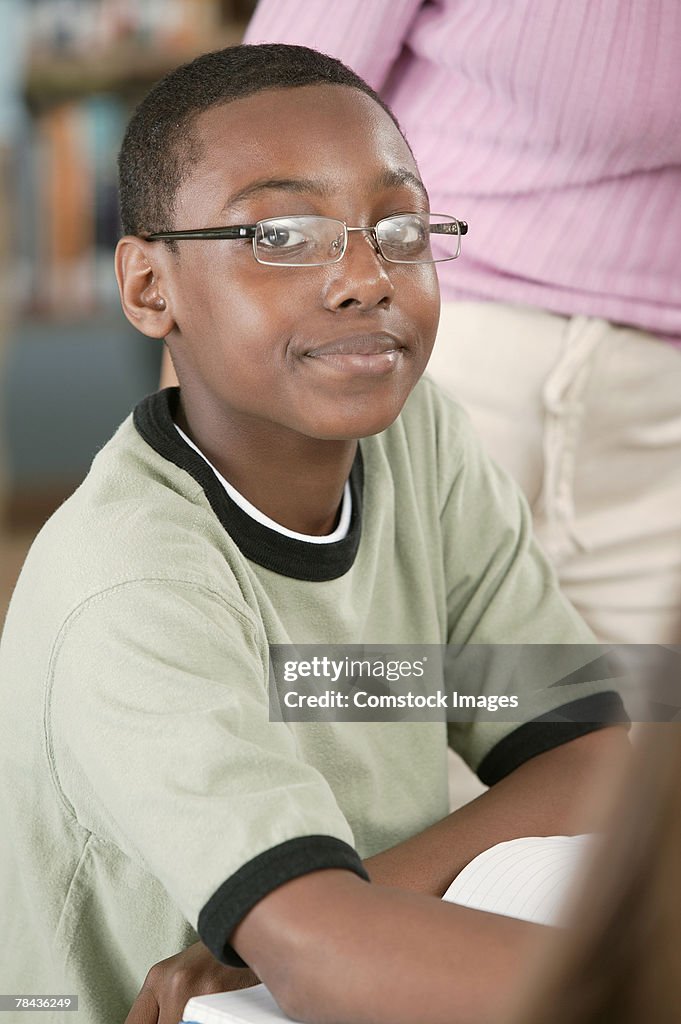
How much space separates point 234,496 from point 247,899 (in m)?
0.20

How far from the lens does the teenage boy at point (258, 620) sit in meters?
0.43

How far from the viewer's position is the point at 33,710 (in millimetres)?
538

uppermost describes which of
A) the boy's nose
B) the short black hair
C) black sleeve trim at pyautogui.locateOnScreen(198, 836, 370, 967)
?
the short black hair

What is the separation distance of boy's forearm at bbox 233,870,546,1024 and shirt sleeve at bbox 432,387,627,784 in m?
0.26

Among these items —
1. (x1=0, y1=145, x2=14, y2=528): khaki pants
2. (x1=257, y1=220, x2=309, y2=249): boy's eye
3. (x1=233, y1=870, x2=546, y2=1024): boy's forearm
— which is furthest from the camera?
(x1=0, y1=145, x2=14, y2=528): khaki pants

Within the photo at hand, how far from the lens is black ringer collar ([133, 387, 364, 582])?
0.57 m

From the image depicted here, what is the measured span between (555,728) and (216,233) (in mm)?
293

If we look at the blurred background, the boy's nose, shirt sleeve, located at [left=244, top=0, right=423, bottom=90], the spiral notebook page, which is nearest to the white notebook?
the spiral notebook page

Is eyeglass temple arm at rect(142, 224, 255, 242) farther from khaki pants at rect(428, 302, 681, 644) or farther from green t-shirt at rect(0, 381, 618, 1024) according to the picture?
khaki pants at rect(428, 302, 681, 644)

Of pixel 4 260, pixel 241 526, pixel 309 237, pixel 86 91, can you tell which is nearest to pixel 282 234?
pixel 309 237

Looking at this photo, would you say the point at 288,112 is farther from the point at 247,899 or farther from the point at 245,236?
the point at 247,899

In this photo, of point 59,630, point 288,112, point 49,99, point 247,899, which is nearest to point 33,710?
point 59,630

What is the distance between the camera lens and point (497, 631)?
0.70 m

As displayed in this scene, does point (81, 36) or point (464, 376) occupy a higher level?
point (81, 36)
